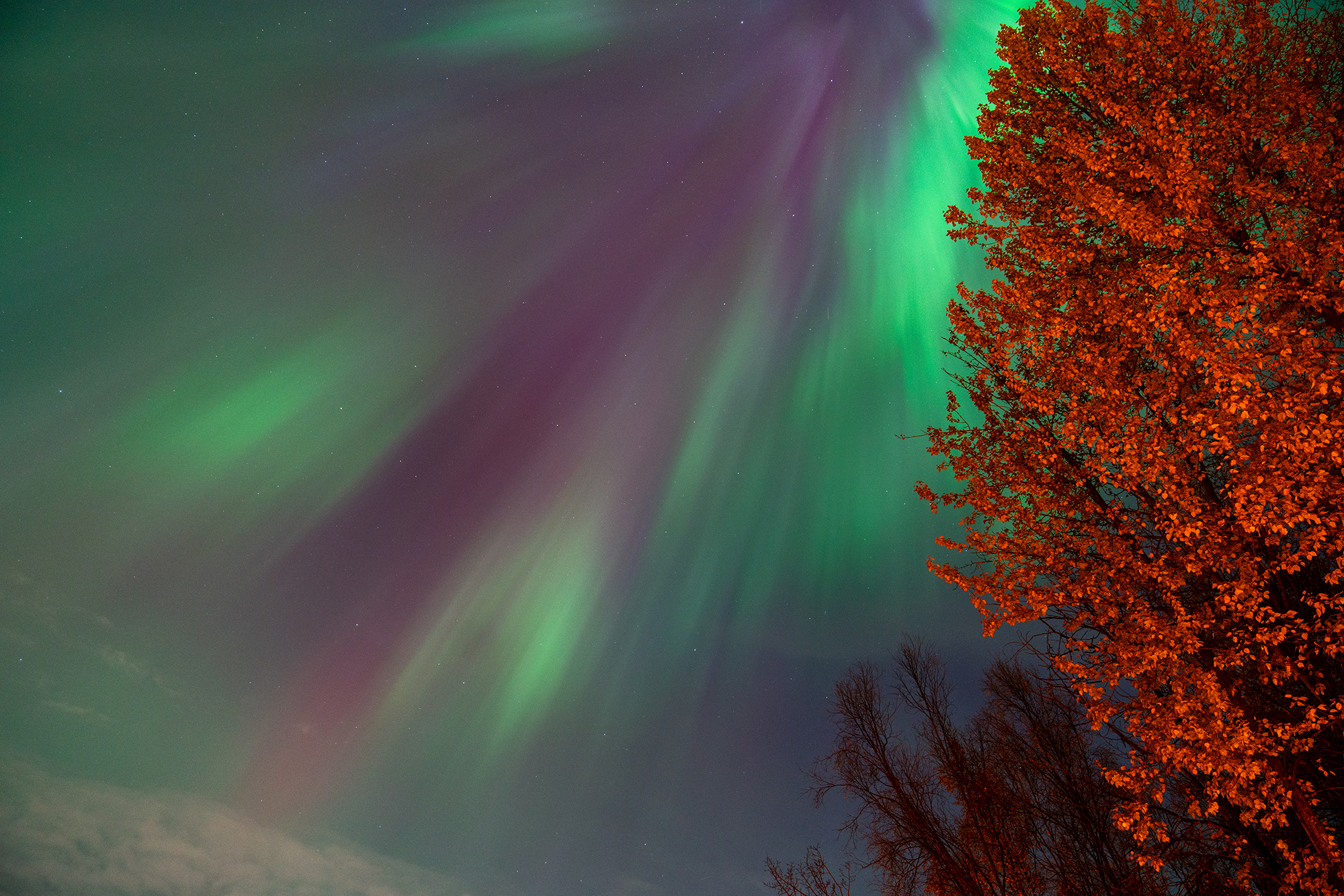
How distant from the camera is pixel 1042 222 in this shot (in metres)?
9.62

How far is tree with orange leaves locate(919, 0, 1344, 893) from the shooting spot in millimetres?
7051

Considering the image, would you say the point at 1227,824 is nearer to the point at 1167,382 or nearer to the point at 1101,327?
the point at 1167,382

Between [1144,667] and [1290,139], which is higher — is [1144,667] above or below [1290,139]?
below

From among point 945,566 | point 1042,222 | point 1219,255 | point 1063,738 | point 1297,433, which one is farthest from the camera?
point 1063,738

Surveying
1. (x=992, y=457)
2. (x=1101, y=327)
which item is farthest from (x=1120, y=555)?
(x=1101, y=327)

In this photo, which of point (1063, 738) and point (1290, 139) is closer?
point (1290, 139)

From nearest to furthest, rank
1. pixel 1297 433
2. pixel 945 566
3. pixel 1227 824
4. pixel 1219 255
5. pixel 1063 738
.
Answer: pixel 1297 433
pixel 1219 255
pixel 1227 824
pixel 945 566
pixel 1063 738

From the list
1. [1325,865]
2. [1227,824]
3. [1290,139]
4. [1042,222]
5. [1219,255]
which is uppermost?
[1042,222]

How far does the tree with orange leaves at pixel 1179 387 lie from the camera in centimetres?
705

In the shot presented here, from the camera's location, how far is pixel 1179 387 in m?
7.90

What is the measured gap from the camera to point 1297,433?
6.83m

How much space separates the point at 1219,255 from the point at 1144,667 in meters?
4.91

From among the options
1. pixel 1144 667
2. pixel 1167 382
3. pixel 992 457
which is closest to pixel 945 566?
pixel 992 457

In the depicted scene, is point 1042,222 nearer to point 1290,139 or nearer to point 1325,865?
point 1290,139
